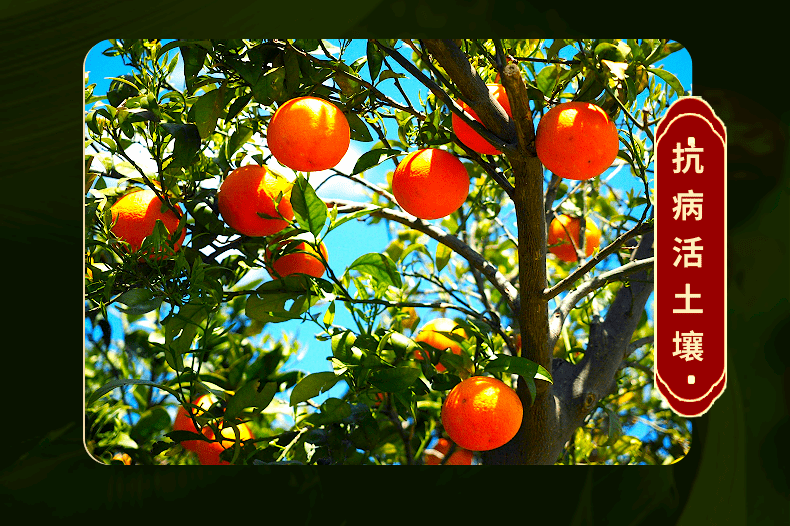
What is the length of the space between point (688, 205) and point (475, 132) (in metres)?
0.27

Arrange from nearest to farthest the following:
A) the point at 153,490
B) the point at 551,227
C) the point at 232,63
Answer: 1. the point at 153,490
2. the point at 232,63
3. the point at 551,227

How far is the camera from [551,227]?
1.09 meters

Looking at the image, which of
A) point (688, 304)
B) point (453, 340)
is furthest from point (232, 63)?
point (688, 304)

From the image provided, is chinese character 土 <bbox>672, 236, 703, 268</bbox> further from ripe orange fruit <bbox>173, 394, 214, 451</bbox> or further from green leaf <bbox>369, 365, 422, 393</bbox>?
ripe orange fruit <bbox>173, 394, 214, 451</bbox>

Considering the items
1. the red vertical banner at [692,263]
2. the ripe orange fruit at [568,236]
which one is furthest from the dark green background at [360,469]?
the ripe orange fruit at [568,236]

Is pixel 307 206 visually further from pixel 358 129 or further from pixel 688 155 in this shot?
pixel 688 155

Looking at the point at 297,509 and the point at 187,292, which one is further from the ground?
the point at 187,292

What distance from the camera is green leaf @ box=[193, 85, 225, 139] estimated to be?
0.74 metres

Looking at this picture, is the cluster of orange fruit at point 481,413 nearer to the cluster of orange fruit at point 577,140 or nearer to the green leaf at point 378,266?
the green leaf at point 378,266

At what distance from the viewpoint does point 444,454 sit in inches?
40.6

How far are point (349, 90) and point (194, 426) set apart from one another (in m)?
0.45

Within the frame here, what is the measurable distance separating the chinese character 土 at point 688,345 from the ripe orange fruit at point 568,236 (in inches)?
15.3

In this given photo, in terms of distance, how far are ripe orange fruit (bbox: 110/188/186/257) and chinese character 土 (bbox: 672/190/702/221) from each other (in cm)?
57
